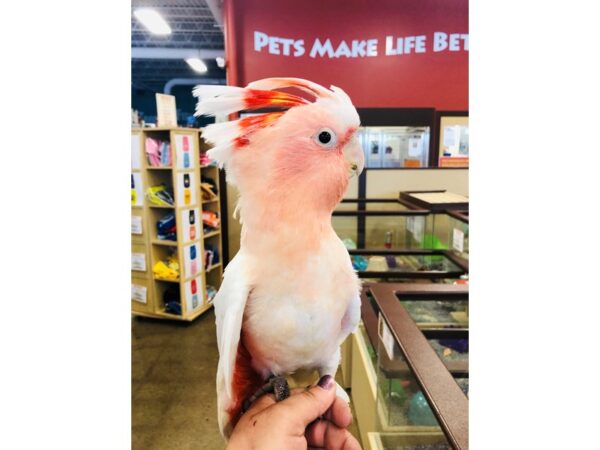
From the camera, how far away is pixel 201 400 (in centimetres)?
224

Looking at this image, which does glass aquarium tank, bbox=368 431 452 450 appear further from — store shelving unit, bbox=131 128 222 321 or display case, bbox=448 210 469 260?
store shelving unit, bbox=131 128 222 321

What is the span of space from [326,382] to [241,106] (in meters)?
0.39

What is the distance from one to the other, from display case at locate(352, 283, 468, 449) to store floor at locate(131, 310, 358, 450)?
7.9 inches

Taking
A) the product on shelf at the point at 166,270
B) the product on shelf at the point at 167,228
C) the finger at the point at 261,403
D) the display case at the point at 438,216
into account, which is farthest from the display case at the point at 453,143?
the finger at the point at 261,403

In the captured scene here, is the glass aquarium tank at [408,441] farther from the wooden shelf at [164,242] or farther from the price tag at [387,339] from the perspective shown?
the wooden shelf at [164,242]

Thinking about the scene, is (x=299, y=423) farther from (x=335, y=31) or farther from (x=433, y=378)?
(x=335, y=31)

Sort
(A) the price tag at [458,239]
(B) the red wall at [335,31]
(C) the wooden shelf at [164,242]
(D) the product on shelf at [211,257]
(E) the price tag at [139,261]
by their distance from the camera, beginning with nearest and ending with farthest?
(B) the red wall at [335,31] < (A) the price tag at [458,239] < (D) the product on shelf at [211,257] < (C) the wooden shelf at [164,242] < (E) the price tag at [139,261]

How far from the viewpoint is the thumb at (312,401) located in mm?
519

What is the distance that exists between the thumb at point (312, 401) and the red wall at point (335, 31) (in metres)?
0.47

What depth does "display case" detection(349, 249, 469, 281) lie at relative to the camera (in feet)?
6.80

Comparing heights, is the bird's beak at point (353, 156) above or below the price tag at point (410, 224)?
above
